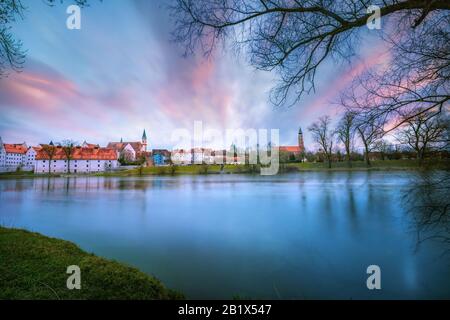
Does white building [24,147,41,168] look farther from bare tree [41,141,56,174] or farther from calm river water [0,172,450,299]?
calm river water [0,172,450,299]

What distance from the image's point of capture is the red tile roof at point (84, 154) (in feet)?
157

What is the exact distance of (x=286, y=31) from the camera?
242 centimetres

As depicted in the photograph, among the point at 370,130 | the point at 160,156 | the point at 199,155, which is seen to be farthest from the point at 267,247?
the point at 160,156

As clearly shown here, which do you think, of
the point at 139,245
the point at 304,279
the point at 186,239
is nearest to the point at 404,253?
the point at 304,279

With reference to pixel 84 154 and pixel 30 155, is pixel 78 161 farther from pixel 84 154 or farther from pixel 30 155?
pixel 30 155

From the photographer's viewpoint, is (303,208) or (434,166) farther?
(303,208)

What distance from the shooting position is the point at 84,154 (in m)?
51.1

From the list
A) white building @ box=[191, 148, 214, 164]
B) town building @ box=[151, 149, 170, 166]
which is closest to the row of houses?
white building @ box=[191, 148, 214, 164]

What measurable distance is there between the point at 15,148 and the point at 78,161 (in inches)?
721

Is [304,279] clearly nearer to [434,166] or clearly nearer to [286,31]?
[434,166]

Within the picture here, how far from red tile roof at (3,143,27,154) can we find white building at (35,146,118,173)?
371 inches

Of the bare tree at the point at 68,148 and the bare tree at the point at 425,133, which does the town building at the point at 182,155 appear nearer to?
the bare tree at the point at 68,148

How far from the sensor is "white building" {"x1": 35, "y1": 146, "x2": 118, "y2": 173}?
48022mm
